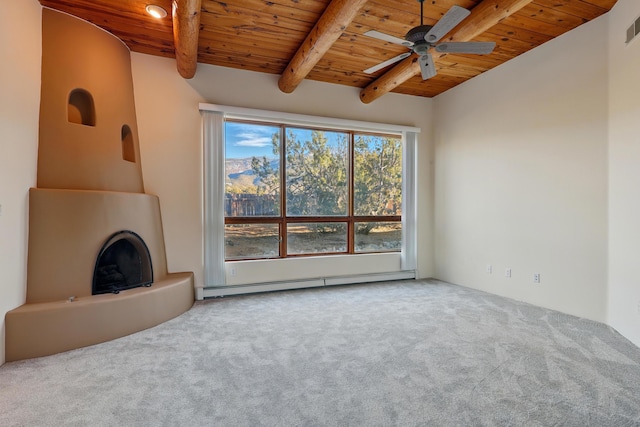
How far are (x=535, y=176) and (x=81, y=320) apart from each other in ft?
16.2

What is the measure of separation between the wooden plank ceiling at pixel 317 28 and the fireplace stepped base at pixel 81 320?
8.38ft

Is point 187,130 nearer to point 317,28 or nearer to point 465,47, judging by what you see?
point 317,28

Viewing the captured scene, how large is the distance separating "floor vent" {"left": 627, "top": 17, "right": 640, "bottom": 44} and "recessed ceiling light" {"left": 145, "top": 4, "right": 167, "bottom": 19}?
13.7 feet

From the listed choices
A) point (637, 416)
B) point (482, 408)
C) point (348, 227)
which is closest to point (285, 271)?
point (348, 227)

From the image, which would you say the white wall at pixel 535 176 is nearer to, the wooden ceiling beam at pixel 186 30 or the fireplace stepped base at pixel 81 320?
the wooden ceiling beam at pixel 186 30

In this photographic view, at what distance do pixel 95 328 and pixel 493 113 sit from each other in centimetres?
517

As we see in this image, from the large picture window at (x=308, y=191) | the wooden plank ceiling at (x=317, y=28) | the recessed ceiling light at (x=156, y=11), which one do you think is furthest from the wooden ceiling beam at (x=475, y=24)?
the recessed ceiling light at (x=156, y=11)

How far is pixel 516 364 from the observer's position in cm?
240

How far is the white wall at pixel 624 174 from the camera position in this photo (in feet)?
9.20

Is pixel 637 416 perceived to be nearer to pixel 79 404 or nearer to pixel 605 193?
pixel 605 193

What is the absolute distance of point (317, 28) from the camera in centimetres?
321

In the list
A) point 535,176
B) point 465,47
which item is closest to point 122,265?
point 465,47

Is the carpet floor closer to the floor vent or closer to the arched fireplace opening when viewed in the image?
the arched fireplace opening

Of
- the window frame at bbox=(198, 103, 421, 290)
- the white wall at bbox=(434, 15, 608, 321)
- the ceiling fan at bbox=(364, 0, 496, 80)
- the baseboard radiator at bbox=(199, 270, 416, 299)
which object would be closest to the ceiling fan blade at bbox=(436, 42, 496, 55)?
the ceiling fan at bbox=(364, 0, 496, 80)
